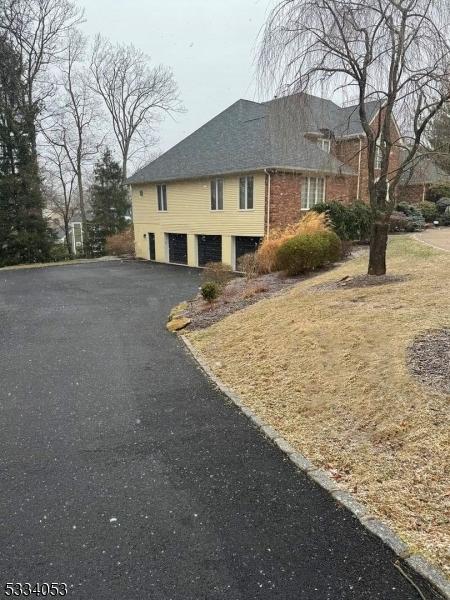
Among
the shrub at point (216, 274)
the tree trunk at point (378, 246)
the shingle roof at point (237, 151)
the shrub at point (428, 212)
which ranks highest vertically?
the shingle roof at point (237, 151)

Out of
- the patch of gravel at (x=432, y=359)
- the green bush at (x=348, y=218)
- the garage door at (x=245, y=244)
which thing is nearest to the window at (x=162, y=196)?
the garage door at (x=245, y=244)

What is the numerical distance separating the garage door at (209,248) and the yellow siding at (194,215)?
329mm

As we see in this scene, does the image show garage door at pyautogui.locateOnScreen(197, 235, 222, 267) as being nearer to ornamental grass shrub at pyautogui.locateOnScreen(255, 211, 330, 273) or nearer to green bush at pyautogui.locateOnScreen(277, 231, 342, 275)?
ornamental grass shrub at pyautogui.locateOnScreen(255, 211, 330, 273)

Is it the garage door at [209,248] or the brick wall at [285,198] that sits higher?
the brick wall at [285,198]

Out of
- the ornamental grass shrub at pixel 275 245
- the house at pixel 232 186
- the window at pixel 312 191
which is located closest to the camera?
the ornamental grass shrub at pixel 275 245

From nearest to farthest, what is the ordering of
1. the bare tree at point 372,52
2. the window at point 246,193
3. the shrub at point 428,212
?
the bare tree at point 372,52 → the window at point 246,193 → the shrub at point 428,212

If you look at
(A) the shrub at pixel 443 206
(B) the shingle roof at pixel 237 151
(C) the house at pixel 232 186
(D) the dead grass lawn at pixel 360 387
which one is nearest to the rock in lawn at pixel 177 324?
(D) the dead grass lawn at pixel 360 387

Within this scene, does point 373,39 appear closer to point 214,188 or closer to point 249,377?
point 249,377

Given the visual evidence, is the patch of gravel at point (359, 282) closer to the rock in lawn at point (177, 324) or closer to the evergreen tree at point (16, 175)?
the rock in lawn at point (177, 324)

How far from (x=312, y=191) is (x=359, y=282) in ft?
37.2

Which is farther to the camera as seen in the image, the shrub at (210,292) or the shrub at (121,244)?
the shrub at (121,244)

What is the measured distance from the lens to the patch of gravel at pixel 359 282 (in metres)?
8.51

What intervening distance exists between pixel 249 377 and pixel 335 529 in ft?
9.77

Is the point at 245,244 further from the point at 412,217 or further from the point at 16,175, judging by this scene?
the point at 16,175
